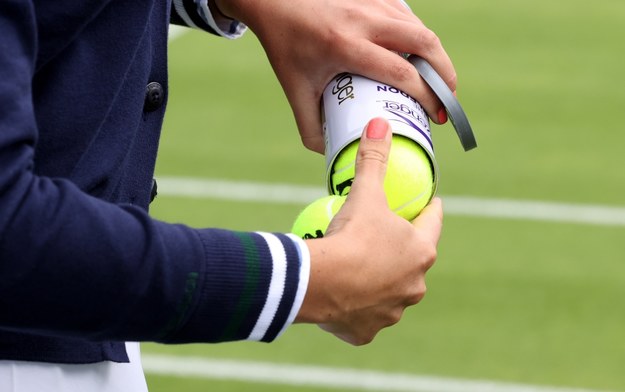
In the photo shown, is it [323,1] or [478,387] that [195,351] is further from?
[323,1]

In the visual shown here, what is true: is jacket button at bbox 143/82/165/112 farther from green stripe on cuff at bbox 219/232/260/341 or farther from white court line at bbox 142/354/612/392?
white court line at bbox 142/354/612/392

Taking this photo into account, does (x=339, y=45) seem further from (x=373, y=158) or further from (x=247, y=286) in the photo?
(x=247, y=286)

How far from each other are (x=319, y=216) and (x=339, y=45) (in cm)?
30

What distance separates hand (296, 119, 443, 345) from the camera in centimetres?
175

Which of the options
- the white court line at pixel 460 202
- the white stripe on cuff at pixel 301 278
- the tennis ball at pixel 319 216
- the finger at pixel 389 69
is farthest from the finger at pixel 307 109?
the white court line at pixel 460 202

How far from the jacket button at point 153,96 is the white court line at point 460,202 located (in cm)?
425

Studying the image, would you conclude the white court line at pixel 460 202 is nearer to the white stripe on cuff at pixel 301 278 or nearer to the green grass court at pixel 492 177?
the green grass court at pixel 492 177

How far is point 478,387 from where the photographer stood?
4.83 meters

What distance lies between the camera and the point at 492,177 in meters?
6.78

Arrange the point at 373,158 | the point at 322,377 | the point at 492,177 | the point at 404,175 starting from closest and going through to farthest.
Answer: the point at 373,158 → the point at 404,175 → the point at 322,377 → the point at 492,177

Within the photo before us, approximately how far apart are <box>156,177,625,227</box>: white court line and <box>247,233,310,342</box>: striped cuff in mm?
4574

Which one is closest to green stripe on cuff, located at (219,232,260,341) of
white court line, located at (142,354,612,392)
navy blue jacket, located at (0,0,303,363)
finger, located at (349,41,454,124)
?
navy blue jacket, located at (0,0,303,363)

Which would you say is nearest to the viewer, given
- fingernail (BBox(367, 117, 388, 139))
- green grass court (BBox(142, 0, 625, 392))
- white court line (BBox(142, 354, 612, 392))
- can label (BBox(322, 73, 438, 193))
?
fingernail (BBox(367, 117, 388, 139))

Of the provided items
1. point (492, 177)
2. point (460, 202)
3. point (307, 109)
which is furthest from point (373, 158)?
point (492, 177)
